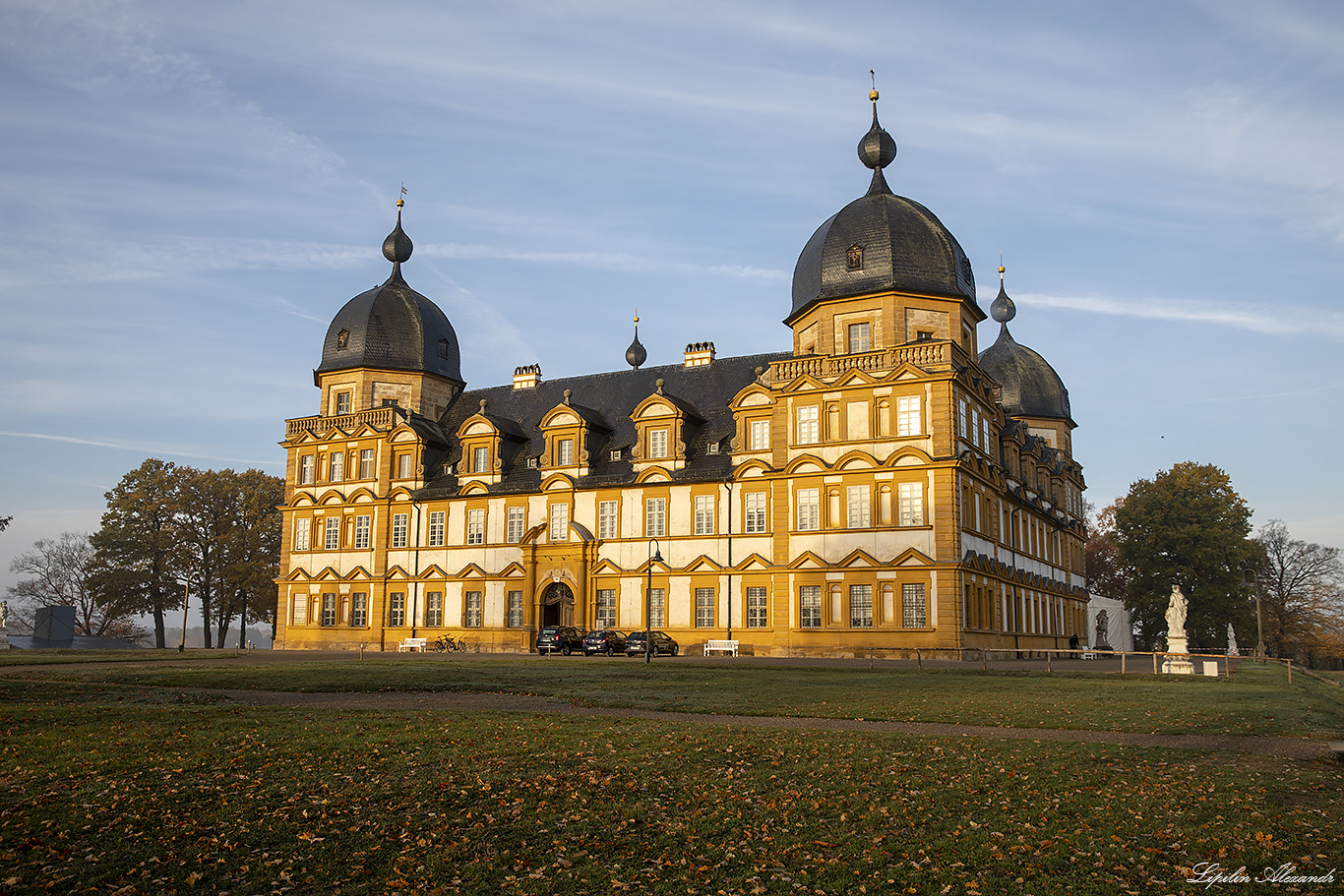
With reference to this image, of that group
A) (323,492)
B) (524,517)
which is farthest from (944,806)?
(323,492)

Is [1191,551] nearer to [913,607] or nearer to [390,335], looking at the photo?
[913,607]

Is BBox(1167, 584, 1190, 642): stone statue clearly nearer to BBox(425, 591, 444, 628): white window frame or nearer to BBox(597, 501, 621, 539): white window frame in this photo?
BBox(597, 501, 621, 539): white window frame

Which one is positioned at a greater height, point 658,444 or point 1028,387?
point 1028,387

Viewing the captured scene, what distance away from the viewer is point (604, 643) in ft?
142

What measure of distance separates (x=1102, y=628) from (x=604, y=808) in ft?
234

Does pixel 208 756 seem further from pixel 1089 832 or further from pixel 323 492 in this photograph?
pixel 323 492

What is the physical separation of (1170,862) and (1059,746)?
5975 millimetres

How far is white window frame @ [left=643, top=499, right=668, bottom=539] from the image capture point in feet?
163

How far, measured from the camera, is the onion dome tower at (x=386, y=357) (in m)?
59.5

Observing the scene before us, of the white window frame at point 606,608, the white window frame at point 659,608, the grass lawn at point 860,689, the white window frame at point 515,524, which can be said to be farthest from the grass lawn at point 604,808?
the white window frame at point 515,524

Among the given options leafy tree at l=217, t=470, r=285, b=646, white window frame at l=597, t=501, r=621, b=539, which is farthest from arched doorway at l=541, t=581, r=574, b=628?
leafy tree at l=217, t=470, r=285, b=646

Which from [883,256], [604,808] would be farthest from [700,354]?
[604,808]

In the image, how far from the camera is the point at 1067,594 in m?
64.9

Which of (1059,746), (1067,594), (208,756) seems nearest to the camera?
(208,756)
